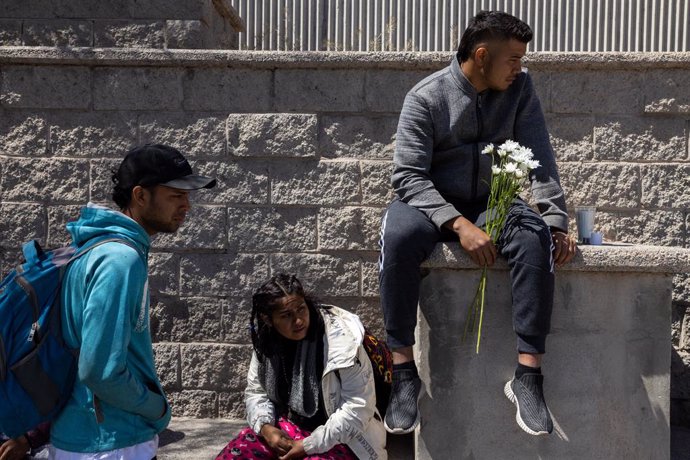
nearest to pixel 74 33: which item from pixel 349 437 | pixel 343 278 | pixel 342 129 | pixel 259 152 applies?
pixel 259 152

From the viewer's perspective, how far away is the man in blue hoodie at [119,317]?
7.57ft

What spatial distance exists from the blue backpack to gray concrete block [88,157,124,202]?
2651mm

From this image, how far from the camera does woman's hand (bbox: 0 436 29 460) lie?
2.45 meters

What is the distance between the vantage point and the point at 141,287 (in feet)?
7.89

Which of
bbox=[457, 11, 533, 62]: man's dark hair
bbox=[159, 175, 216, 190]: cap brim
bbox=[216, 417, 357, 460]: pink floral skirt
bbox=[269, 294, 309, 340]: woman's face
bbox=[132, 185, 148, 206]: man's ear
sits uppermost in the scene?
bbox=[457, 11, 533, 62]: man's dark hair

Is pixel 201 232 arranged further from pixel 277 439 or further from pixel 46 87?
pixel 277 439

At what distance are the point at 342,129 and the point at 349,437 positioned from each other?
195 centimetres

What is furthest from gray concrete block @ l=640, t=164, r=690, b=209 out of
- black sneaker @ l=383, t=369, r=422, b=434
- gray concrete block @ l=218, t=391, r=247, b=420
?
gray concrete block @ l=218, t=391, r=247, b=420

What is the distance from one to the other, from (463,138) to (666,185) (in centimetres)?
174

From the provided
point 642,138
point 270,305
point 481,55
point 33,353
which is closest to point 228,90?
point 270,305

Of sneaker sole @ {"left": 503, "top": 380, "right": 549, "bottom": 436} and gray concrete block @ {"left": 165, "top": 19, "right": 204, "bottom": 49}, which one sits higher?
gray concrete block @ {"left": 165, "top": 19, "right": 204, "bottom": 49}

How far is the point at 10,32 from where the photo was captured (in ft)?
17.2

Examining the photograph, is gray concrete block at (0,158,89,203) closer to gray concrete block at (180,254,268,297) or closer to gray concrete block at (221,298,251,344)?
gray concrete block at (180,254,268,297)

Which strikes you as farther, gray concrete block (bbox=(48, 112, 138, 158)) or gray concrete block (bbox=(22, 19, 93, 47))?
gray concrete block (bbox=(22, 19, 93, 47))
